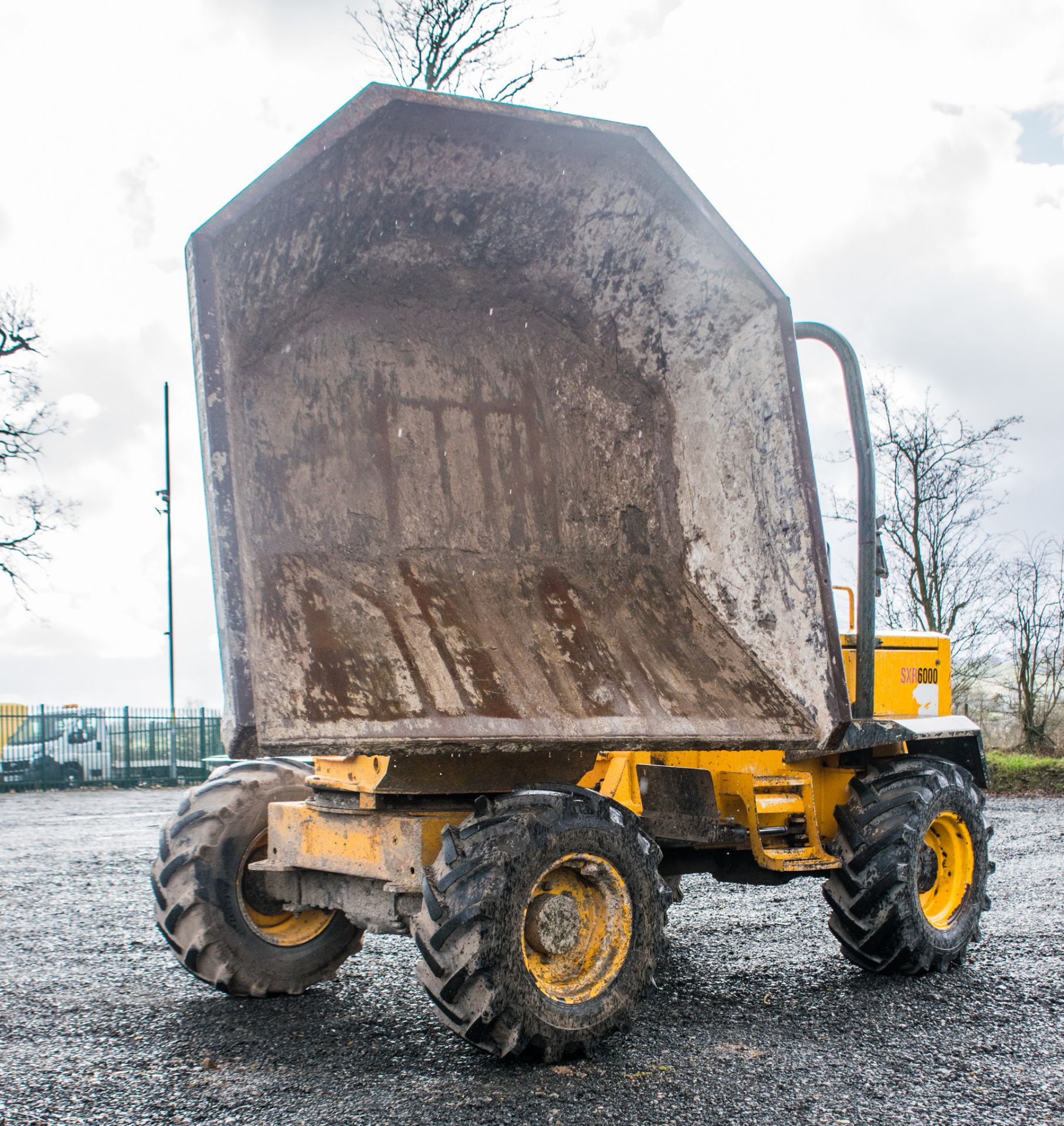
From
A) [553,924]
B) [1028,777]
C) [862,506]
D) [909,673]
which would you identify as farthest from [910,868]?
[1028,777]

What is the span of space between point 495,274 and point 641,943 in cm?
297

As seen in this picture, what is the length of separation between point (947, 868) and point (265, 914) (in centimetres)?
347

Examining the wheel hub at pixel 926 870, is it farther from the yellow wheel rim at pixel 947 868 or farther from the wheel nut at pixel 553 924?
the wheel nut at pixel 553 924

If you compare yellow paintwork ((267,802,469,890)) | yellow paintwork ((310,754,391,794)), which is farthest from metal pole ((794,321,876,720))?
yellow paintwork ((310,754,391,794))

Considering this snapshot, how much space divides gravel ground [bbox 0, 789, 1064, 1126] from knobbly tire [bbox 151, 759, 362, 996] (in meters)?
0.18

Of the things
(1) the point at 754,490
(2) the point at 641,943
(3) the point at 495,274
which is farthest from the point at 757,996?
(3) the point at 495,274

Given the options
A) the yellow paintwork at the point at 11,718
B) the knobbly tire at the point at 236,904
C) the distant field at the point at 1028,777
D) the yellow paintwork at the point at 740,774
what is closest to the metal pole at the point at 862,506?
the yellow paintwork at the point at 740,774

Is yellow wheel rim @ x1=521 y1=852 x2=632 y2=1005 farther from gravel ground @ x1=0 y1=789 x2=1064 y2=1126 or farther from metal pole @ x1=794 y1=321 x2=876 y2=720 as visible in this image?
metal pole @ x1=794 y1=321 x2=876 y2=720

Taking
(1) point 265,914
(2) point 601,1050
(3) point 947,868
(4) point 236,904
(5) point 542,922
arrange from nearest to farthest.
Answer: (5) point 542,922 → (2) point 601,1050 → (4) point 236,904 → (1) point 265,914 → (3) point 947,868

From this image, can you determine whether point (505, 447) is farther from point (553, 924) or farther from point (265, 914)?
point (265, 914)

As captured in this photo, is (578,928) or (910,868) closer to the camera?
(578,928)

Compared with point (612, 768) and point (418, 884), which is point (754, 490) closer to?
point (612, 768)

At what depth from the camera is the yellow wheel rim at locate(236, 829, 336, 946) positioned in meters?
4.94

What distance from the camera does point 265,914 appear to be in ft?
16.4
